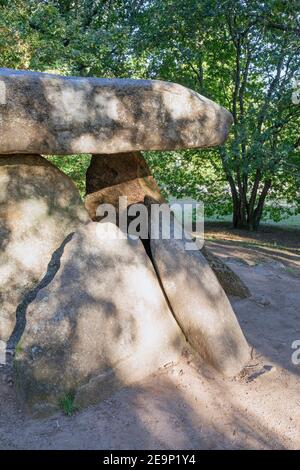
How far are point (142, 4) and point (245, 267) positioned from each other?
986cm

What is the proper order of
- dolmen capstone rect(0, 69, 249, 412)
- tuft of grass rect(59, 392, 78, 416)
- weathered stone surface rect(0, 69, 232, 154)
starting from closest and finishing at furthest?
tuft of grass rect(59, 392, 78, 416)
dolmen capstone rect(0, 69, 249, 412)
weathered stone surface rect(0, 69, 232, 154)

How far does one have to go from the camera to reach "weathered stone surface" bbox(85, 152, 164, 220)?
516cm

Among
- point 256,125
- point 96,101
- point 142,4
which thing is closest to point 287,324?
point 96,101

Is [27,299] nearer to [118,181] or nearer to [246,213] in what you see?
[118,181]

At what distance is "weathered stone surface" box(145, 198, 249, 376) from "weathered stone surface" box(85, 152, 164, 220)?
1.06m

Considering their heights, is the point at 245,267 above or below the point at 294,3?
below

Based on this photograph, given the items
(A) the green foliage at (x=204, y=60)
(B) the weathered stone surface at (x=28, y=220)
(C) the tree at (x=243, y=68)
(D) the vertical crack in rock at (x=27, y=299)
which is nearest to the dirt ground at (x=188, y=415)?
(D) the vertical crack in rock at (x=27, y=299)

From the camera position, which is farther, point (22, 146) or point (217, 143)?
point (217, 143)

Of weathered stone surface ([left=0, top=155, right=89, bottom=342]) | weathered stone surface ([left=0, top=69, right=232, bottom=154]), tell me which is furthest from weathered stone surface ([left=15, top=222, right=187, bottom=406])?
weathered stone surface ([left=0, top=69, right=232, bottom=154])

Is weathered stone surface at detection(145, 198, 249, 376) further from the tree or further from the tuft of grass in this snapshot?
the tree

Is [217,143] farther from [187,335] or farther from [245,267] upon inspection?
[245,267]

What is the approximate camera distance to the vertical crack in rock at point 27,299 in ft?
12.3

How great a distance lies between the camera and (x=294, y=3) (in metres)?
9.60

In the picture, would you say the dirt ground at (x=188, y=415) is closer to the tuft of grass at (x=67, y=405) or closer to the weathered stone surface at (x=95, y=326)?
the tuft of grass at (x=67, y=405)
